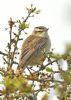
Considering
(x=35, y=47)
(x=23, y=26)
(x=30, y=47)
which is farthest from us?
(x=35, y=47)

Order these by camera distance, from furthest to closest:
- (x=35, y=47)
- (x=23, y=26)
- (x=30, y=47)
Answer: (x=35, y=47)
(x=30, y=47)
(x=23, y=26)

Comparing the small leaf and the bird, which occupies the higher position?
the bird

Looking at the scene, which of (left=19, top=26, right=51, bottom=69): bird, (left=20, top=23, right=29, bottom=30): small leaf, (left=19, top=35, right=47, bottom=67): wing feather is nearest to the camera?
(left=20, top=23, right=29, bottom=30): small leaf

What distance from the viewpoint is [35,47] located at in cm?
816

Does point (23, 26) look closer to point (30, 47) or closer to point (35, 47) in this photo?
point (30, 47)

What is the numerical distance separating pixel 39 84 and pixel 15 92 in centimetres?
48

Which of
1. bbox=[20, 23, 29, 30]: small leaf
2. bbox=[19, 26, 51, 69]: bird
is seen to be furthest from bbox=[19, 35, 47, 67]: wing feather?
bbox=[20, 23, 29, 30]: small leaf

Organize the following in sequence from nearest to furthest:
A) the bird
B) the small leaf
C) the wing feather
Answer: the small leaf
the bird
the wing feather

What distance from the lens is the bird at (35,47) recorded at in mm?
6813

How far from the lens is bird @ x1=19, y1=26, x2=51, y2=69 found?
6.81 m

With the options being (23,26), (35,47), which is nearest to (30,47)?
(35,47)

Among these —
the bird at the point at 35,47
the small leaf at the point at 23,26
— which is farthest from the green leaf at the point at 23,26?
the bird at the point at 35,47

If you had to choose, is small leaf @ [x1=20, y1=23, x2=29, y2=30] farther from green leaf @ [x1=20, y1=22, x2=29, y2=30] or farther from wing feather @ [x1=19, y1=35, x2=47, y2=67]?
wing feather @ [x1=19, y1=35, x2=47, y2=67]

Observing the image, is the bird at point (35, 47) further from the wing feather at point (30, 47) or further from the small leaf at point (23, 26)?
the small leaf at point (23, 26)
